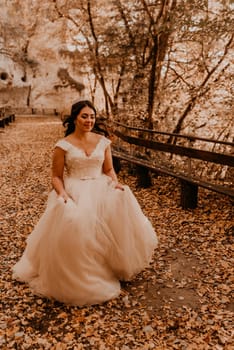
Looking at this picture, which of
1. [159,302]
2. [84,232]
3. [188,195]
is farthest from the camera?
[188,195]

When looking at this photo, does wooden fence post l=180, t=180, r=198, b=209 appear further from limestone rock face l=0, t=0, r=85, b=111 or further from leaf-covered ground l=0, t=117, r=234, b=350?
limestone rock face l=0, t=0, r=85, b=111

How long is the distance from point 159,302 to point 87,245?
40.2 inches

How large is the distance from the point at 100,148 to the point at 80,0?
11.3 metres

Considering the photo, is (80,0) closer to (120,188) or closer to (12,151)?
(12,151)

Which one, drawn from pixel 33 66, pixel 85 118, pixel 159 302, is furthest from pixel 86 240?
pixel 33 66

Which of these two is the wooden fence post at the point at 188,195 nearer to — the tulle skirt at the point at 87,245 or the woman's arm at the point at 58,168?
the tulle skirt at the point at 87,245

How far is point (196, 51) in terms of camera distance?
1126cm

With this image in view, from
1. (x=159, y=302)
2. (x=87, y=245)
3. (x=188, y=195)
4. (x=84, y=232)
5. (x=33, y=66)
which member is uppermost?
(x=33, y=66)

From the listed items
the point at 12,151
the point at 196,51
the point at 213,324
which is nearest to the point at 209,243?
the point at 213,324

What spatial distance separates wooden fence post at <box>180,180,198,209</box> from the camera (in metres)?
6.47

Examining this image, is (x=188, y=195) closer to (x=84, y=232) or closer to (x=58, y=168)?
(x=58, y=168)

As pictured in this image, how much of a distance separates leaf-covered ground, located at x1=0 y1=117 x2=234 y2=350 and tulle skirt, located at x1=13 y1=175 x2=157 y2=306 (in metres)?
0.19

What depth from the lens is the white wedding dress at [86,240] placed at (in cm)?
351

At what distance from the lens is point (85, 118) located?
3.94 m
